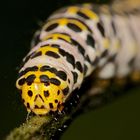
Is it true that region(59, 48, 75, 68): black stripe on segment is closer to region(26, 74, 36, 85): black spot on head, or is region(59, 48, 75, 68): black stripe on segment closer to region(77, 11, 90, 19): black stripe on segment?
region(26, 74, 36, 85): black spot on head

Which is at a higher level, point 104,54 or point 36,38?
point 36,38

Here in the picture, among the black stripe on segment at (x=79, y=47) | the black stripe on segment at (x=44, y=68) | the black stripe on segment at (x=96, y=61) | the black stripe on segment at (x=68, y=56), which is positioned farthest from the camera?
the black stripe on segment at (x=96, y=61)

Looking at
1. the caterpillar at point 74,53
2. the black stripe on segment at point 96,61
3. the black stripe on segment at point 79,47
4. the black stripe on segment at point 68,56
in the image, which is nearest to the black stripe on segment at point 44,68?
the caterpillar at point 74,53

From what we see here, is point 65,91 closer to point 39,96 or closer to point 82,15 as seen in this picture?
point 39,96

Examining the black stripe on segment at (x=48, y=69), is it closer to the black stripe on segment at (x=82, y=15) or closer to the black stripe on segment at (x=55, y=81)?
the black stripe on segment at (x=55, y=81)

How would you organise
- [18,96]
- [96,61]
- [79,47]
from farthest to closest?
[96,61] < [79,47] < [18,96]

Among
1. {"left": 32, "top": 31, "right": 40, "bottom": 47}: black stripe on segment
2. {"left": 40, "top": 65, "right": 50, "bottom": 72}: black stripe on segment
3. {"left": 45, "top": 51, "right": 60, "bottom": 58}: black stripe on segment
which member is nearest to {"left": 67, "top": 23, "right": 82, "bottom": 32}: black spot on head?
{"left": 32, "top": 31, "right": 40, "bottom": 47}: black stripe on segment

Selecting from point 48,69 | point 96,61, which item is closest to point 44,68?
point 48,69
